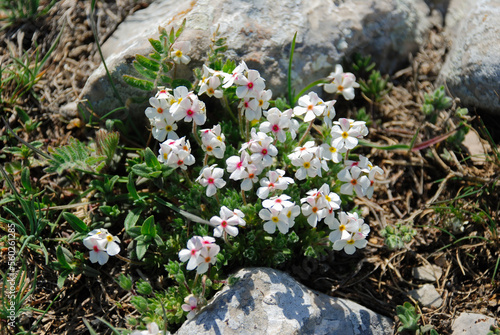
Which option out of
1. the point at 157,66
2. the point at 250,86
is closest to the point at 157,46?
the point at 157,66

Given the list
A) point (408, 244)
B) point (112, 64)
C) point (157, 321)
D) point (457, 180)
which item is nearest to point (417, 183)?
point (457, 180)

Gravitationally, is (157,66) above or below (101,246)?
above

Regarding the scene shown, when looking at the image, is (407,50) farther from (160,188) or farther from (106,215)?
(106,215)

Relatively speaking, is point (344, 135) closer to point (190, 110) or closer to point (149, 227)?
point (190, 110)

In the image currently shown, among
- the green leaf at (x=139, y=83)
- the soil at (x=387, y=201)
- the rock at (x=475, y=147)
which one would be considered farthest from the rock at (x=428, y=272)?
the green leaf at (x=139, y=83)

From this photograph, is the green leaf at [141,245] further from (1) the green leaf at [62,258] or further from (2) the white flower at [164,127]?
(2) the white flower at [164,127]

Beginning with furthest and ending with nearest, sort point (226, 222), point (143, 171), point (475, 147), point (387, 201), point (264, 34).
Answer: point (475, 147), point (264, 34), point (387, 201), point (143, 171), point (226, 222)

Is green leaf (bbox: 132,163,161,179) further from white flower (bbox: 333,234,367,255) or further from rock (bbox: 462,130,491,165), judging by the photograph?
rock (bbox: 462,130,491,165)
